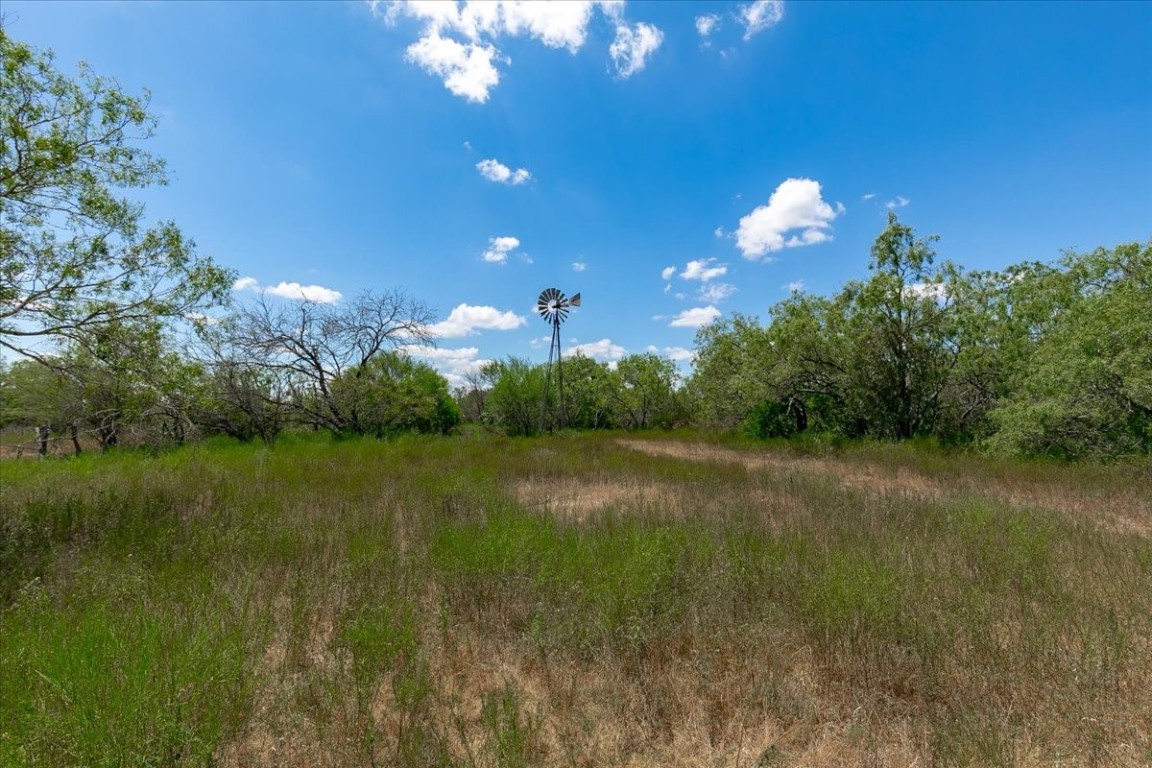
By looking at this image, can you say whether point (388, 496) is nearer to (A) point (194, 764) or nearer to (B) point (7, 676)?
(B) point (7, 676)

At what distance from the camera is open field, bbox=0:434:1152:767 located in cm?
234

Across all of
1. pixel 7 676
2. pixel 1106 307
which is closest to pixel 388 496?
pixel 7 676

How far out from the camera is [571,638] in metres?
3.33

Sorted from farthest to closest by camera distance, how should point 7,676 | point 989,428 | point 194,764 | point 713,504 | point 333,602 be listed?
point 989,428 → point 713,504 → point 333,602 → point 7,676 → point 194,764

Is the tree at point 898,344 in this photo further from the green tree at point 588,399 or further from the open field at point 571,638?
the green tree at point 588,399

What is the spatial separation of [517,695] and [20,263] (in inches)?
322

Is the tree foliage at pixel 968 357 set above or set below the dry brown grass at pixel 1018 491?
above

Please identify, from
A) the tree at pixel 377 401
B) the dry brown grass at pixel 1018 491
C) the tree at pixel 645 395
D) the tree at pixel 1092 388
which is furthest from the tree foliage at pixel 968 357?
the tree at pixel 645 395

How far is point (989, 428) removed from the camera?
14953 mm

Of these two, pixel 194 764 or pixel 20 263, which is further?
pixel 20 263

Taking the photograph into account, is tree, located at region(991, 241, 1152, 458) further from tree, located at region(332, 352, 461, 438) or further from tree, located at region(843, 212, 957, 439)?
tree, located at region(332, 352, 461, 438)

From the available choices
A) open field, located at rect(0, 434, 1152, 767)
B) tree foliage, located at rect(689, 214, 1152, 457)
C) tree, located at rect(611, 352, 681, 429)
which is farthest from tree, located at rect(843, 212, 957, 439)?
tree, located at rect(611, 352, 681, 429)

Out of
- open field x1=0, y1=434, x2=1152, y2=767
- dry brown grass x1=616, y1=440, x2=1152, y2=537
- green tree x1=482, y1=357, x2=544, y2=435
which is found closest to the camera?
open field x1=0, y1=434, x2=1152, y2=767

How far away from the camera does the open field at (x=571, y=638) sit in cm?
234
